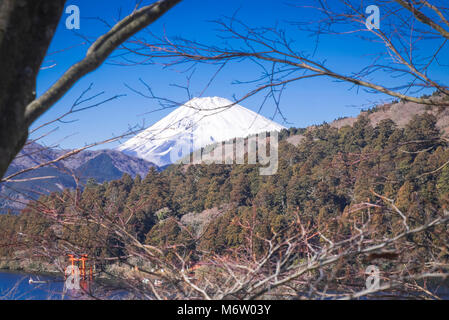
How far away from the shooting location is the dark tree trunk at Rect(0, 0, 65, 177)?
978mm

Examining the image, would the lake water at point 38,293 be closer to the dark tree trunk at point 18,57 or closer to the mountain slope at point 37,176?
the mountain slope at point 37,176

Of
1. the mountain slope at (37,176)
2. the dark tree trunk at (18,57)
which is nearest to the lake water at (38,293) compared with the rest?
the mountain slope at (37,176)

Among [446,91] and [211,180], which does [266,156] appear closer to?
[211,180]

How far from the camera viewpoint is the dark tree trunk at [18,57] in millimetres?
978

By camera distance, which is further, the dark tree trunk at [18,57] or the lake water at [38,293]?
the lake water at [38,293]

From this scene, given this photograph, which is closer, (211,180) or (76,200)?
(76,200)

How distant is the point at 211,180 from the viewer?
1166 inches

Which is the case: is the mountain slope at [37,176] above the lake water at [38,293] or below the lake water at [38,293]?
above

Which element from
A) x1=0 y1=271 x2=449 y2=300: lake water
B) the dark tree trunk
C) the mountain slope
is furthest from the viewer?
the mountain slope

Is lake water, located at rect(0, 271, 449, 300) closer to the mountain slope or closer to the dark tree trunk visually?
the mountain slope

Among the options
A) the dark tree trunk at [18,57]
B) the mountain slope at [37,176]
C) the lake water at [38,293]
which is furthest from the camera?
the mountain slope at [37,176]

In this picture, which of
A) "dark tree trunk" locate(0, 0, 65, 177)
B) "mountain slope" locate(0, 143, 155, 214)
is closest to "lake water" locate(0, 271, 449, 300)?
"mountain slope" locate(0, 143, 155, 214)
